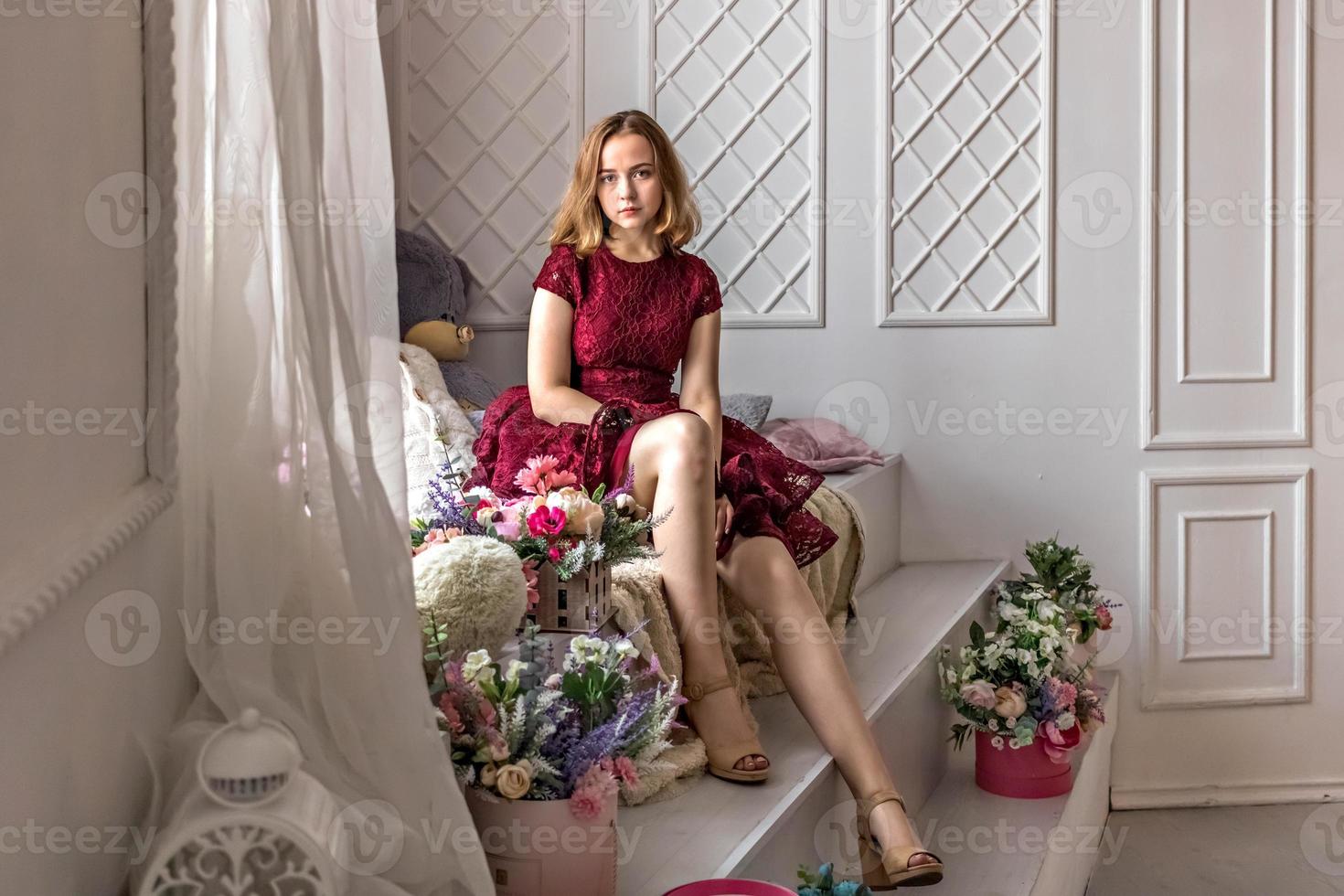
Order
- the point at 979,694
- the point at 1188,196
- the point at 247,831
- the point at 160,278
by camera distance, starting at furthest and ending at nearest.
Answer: the point at 1188,196
the point at 979,694
the point at 160,278
the point at 247,831

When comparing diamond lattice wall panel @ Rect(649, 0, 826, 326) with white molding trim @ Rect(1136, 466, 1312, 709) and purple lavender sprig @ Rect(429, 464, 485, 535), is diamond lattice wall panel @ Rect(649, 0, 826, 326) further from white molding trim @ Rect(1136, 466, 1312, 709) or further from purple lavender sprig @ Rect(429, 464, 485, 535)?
purple lavender sprig @ Rect(429, 464, 485, 535)

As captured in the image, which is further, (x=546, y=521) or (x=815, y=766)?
(x=815, y=766)

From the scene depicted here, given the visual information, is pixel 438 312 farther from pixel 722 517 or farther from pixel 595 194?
pixel 722 517

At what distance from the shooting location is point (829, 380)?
11.8 ft

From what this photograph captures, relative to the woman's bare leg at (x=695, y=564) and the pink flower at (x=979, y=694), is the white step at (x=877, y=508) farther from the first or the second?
the woman's bare leg at (x=695, y=564)

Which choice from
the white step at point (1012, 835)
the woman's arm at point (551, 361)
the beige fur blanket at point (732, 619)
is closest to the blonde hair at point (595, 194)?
the woman's arm at point (551, 361)

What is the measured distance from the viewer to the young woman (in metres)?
2.05

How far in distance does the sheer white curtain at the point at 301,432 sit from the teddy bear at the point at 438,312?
6.65 ft

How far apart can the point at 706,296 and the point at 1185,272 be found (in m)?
1.60

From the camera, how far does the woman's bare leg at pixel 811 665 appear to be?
202 centimetres

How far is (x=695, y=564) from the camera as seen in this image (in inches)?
81.4

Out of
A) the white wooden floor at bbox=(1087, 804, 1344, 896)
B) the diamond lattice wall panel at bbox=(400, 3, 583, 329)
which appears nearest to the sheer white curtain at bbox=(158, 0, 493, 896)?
the white wooden floor at bbox=(1087, 804, 1344, 896)

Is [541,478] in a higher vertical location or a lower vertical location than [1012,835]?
higher

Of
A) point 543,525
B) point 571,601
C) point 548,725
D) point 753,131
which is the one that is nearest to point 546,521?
point 543,525
